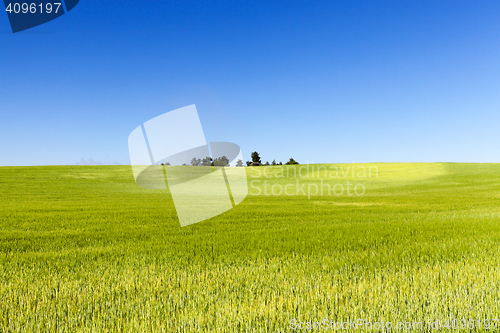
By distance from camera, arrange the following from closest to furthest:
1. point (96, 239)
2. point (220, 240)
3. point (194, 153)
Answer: point (194, 153), point (220, 240), point (96, 239)

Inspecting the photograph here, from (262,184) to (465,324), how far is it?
162 ft

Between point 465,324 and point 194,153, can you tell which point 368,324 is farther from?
point 194,153

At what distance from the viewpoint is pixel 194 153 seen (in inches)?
288

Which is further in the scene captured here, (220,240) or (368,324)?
(220,240)

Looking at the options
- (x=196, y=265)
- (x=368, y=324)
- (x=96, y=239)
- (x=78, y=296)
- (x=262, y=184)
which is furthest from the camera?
(x=262, y=184)

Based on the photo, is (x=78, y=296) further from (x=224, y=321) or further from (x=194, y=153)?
(x=194, y=153)

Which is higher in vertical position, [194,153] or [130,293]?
[194,153]

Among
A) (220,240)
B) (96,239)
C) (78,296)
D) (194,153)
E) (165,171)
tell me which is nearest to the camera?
(78,296)

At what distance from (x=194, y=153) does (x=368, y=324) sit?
209 inches

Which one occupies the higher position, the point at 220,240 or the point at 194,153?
the point at 194,153

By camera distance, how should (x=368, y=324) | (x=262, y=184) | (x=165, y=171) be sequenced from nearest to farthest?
(x=368, y=324) → (x=262, y=184) → (x=165, y=171)

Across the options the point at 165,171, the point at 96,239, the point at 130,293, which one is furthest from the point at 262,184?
the point at 130,293

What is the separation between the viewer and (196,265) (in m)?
5.90

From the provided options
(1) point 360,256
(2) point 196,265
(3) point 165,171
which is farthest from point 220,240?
(3) point 165,171
